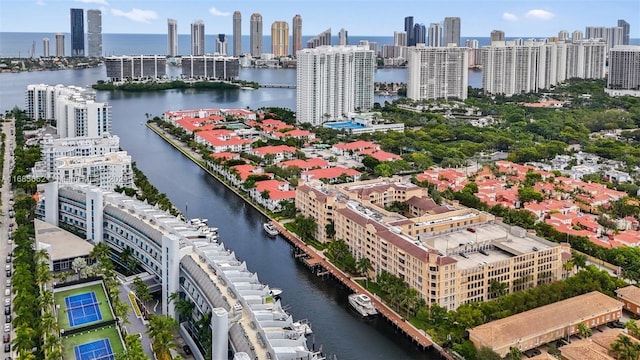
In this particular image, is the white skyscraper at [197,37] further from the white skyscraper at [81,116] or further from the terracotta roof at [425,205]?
the terracotta roof at [425,205]

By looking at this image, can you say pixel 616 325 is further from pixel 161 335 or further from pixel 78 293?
pixel 78 293

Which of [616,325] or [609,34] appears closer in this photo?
[616,325]

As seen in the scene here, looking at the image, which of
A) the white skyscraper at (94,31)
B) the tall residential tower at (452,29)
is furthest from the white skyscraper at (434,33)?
the white skyscraper at (94,31)

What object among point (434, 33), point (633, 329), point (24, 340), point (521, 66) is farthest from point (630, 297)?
point (434, 33)

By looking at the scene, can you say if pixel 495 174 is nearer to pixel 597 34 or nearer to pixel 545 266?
pixel 545 266

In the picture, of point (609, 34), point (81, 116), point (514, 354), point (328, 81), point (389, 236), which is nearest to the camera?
point (514, 354)

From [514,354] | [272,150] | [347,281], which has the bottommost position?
[514,354]
